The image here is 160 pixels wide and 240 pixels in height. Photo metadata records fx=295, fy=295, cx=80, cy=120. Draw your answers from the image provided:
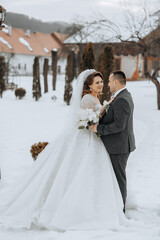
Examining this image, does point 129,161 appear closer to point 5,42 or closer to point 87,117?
point 87,117

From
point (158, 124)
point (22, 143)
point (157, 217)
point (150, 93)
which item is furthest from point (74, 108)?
point (150, 93)

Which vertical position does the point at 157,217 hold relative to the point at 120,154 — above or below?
below

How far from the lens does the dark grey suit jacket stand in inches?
157

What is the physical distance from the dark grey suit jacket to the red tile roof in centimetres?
4444

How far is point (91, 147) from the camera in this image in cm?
423

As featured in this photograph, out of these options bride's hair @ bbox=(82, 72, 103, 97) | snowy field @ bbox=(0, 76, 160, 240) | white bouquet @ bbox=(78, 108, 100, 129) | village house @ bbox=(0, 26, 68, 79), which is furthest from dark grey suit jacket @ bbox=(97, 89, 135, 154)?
village house @ bbox=(0, 26, 68, 79)

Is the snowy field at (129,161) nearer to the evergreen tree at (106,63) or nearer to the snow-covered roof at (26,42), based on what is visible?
the evergreen tree at (106,63)

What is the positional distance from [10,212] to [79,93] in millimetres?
2045

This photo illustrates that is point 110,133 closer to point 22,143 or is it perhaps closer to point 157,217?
point 157,217

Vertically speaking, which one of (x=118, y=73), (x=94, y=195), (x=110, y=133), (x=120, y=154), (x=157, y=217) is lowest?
(x=157, y=217)

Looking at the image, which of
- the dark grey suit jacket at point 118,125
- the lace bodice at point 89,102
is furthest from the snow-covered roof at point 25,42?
the dark grey suit jacket at point 118,125

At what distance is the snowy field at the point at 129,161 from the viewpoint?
12.5 feet

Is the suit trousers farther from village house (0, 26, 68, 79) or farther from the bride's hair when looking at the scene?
village house (0, 26, 68, 79)

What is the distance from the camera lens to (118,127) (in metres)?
4.02
